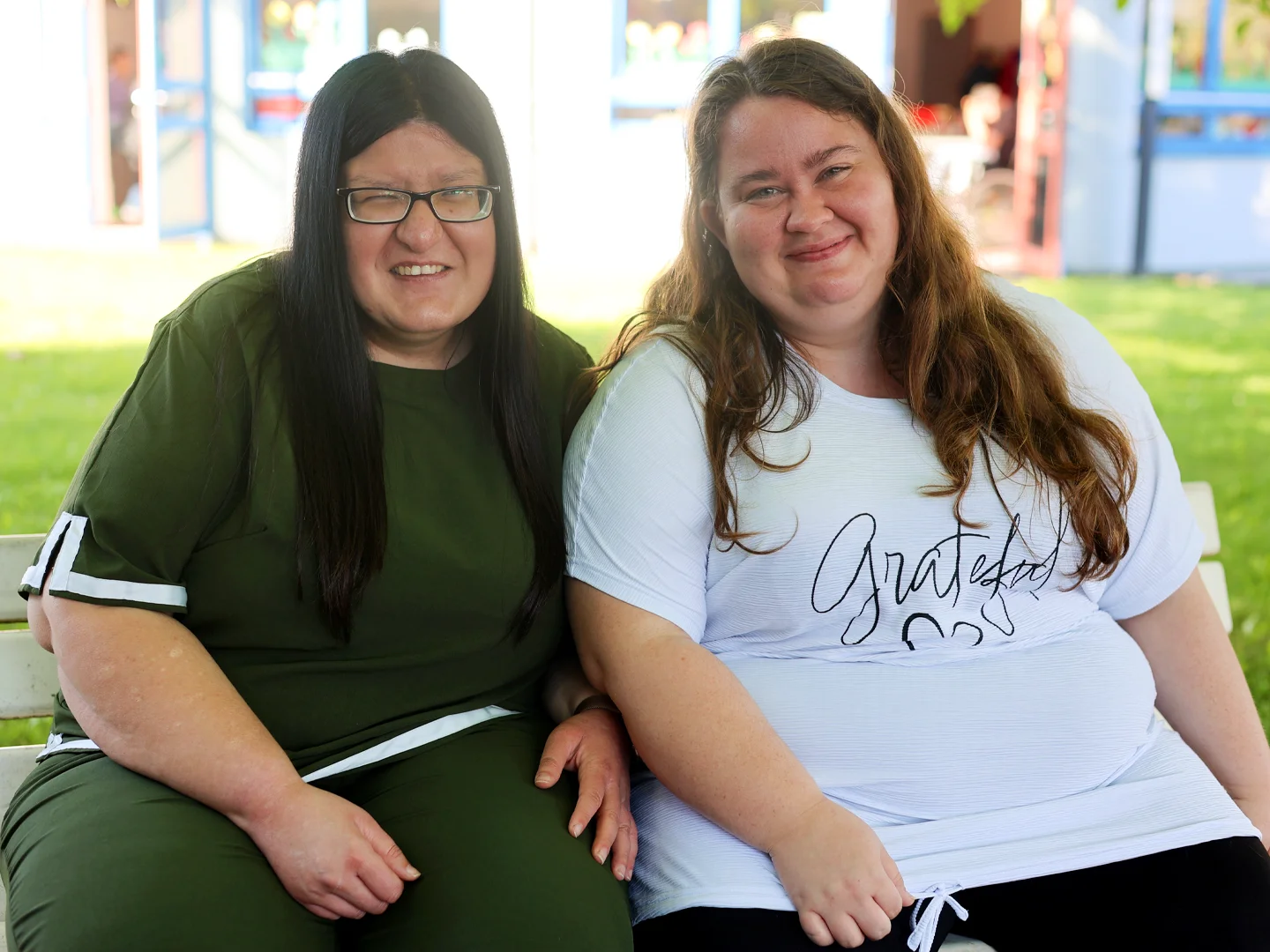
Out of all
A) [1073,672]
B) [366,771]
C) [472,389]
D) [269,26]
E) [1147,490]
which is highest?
[269,26]

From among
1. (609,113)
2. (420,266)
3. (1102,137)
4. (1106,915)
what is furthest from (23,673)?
(1102,137)

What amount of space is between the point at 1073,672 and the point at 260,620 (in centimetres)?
123

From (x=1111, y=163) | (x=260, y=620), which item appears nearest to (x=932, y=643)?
(x=260, y=620)

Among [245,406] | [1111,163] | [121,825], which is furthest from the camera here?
[1111,163]

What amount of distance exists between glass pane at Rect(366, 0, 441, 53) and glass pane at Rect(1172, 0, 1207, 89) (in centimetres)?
626

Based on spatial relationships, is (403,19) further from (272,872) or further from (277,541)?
(272,872)

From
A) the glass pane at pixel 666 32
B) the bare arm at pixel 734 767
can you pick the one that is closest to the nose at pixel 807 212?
the bare arm at pixel 734 767

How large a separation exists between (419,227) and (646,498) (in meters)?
0.53

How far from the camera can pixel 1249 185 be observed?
11.6m

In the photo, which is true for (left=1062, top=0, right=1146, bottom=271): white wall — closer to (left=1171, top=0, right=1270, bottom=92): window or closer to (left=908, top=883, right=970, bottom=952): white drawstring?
(left=1171, top=0, right=1270, bottom=92): window

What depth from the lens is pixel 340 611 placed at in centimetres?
197

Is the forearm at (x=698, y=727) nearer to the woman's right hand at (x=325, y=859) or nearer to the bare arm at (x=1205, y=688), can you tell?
the woman's right hand at (x=325, y=859)

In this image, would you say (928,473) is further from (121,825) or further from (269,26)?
(269,26)

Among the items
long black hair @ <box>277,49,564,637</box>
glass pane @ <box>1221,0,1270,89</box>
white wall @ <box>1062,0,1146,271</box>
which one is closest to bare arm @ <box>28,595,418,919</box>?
long black hair @ <box>277,49,564,637</box>
